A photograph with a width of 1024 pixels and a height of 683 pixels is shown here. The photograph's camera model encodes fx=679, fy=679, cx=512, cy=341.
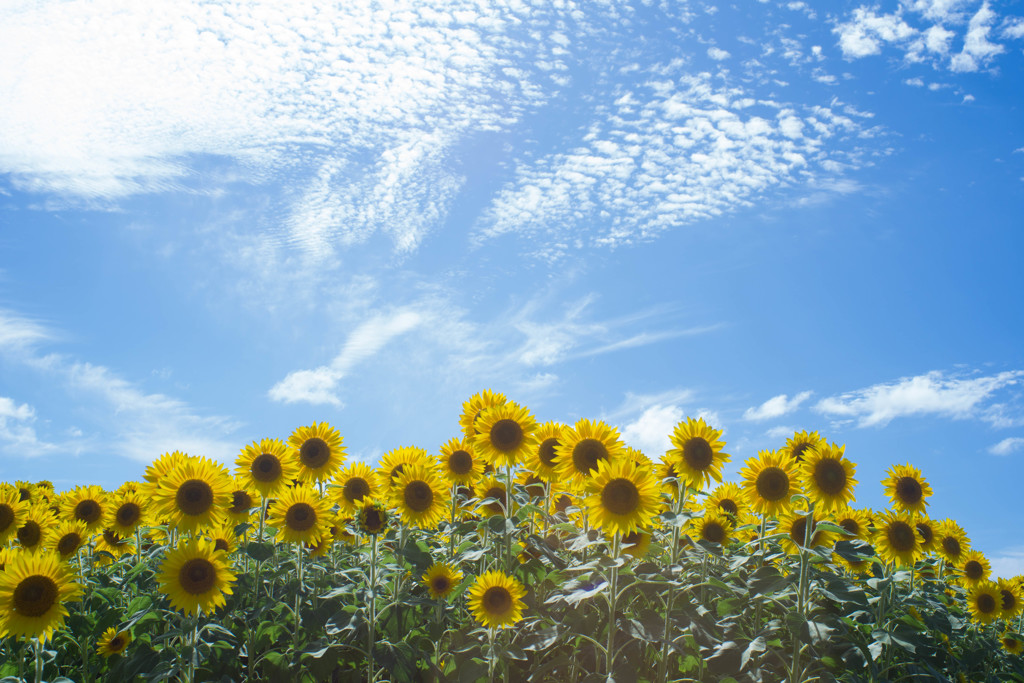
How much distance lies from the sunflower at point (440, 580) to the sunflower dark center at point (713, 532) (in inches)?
103

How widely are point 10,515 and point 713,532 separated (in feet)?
26.2

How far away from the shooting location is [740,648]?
18.1 ft

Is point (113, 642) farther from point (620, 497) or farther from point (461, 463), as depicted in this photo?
point (620, 497)

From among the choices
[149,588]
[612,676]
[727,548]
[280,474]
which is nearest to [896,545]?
[727,548]

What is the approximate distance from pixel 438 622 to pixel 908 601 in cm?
474

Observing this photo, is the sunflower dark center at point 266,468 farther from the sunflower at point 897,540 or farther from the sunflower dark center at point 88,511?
the sunflower at point 897,540

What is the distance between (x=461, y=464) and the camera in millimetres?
6973

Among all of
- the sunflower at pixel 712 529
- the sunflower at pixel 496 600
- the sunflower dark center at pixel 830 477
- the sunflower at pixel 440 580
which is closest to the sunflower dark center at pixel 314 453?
the sunflower at pixel 440 580

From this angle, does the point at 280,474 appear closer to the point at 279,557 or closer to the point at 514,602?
the point at 279,557

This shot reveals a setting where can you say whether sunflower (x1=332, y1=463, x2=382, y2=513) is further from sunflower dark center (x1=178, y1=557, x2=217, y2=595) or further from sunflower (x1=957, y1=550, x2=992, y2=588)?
sunflower (x1=957, y1=550, x2=992, y2=588)

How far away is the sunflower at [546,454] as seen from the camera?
655 cm

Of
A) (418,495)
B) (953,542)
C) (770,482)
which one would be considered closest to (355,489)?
(418,495)

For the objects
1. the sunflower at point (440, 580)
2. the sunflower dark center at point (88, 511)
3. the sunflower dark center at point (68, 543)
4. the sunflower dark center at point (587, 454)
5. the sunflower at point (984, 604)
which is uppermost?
the sunflower dark center at point (88, 511)

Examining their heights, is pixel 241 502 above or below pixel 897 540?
above
